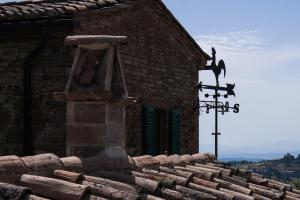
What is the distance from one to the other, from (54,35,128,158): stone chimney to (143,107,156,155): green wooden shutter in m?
6.13

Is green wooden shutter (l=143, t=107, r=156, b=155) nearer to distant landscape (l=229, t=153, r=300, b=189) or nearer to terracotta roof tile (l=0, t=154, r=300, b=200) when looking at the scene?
terracotta roof tile (l=0, t=154, r=300, b=200)

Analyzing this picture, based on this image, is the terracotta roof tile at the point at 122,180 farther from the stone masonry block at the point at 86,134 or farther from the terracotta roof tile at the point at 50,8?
the terracotta roof tile at the point at 50,8

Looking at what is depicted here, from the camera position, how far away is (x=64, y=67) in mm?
10938

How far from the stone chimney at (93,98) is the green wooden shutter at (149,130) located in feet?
20.1

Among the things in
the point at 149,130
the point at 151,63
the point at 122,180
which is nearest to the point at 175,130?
the point at 149,130

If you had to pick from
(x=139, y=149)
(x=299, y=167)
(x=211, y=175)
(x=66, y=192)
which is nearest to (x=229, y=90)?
(x=139, y=149)

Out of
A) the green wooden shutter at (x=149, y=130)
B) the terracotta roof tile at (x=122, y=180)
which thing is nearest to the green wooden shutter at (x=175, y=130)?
the green wooden shutter at (x=149, y=130)

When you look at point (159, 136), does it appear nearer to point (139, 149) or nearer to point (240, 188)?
point (139, 149)

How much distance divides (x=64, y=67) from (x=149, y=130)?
9.87 ft

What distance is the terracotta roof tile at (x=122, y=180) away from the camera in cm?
520

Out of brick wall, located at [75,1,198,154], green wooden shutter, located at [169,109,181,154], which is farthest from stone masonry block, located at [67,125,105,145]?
green wooden shutter, located at [169,109,181,154]

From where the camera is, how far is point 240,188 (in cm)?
802

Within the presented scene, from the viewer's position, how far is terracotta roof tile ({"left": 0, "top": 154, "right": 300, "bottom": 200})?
5.20 meters

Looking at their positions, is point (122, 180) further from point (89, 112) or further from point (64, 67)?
point (64, 67)
